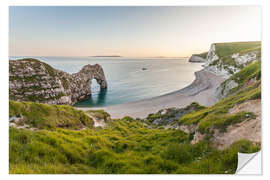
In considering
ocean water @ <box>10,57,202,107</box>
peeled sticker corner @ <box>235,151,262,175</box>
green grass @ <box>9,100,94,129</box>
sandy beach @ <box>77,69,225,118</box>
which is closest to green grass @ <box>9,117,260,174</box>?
peeled sticker corner @ <box>235,151,262,175</box>

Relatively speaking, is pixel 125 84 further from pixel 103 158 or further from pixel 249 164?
pixel 249 164

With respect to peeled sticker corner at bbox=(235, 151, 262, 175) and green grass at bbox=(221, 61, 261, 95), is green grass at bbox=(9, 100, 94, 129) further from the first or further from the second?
green grass at bbox=(221, 61, 261, 95)

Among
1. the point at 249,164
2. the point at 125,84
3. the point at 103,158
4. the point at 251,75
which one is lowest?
the point at 249,164

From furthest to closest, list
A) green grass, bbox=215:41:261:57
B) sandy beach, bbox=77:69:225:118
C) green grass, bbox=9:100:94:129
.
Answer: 1. sandy beach, bbox=77:69:225:118
2. green grass, bbox=215:41:261:57
3. green grass, bbox=9:100:94:129

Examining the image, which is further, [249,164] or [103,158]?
[249,164]

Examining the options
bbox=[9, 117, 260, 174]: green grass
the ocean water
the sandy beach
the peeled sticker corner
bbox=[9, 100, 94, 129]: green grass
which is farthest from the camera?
the sandy beach

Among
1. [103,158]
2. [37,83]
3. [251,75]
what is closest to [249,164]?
[103,158]

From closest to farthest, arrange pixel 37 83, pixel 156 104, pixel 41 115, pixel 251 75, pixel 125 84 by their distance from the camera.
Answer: pixel 41 115, pixel 251 75, pixel 37 83, pixel 156 104, pixel 125 84

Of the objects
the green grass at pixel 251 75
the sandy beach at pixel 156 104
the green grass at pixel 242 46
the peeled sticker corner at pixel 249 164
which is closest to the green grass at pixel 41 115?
the peeled sticker corner at pixel 249 164

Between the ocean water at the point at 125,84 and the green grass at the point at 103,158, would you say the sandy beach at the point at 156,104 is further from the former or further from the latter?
the green grass at the point at 103,158

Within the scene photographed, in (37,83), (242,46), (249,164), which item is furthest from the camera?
(37,83)

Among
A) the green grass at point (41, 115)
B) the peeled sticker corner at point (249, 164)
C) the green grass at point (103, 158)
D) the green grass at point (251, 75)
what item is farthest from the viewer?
the green grass at point (251, 75)
